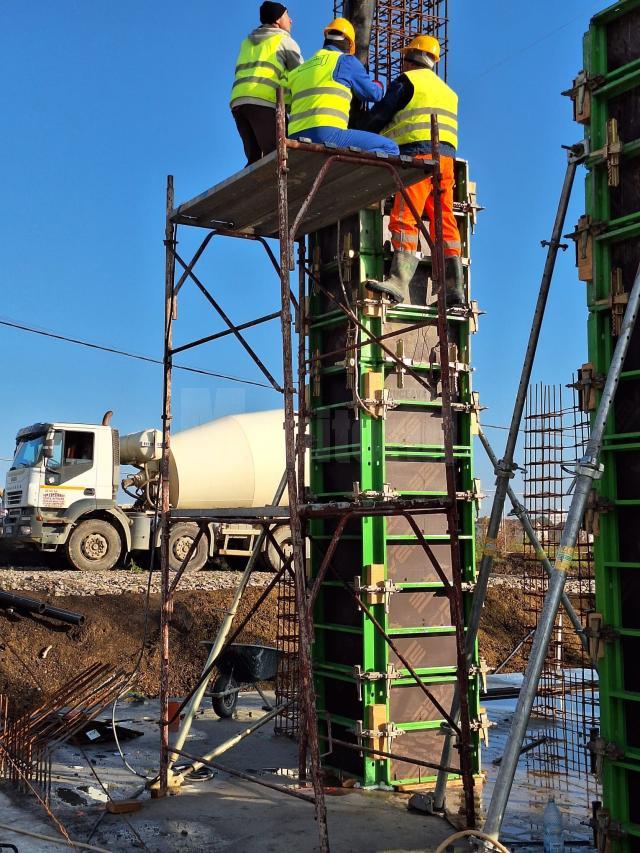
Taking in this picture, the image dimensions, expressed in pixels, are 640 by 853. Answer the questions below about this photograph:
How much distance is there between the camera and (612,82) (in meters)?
5.69

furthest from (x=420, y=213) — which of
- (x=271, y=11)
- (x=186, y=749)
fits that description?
(x=186, y=749)

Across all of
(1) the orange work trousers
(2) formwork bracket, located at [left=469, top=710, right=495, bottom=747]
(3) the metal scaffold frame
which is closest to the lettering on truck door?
(3) the metal scaffold frame

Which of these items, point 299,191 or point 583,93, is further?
point 299,191

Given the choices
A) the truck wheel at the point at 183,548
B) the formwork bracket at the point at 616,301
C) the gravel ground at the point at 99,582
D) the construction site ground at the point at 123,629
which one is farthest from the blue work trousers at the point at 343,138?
the truck wheel at the point at 183,548

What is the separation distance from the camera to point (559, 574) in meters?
5.10

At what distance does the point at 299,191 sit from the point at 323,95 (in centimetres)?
86

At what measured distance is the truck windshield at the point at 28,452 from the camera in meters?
18.8

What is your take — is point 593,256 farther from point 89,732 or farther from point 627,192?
point 89,732

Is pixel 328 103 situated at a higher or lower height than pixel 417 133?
lower

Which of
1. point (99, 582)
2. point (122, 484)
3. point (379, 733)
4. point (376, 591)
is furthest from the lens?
point (122, 484)

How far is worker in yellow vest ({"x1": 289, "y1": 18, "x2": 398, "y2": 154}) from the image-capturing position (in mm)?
6891

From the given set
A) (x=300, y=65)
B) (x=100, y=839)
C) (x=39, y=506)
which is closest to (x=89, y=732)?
(x=100, y=839)

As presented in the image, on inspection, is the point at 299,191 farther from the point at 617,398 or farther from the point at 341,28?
the point at 617,398

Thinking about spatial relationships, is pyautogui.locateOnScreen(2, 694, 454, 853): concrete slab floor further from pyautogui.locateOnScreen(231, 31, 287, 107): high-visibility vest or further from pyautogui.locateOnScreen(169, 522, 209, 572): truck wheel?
pyautogui.locateOnScreen(169, 522, 209, 572): truck wheel
